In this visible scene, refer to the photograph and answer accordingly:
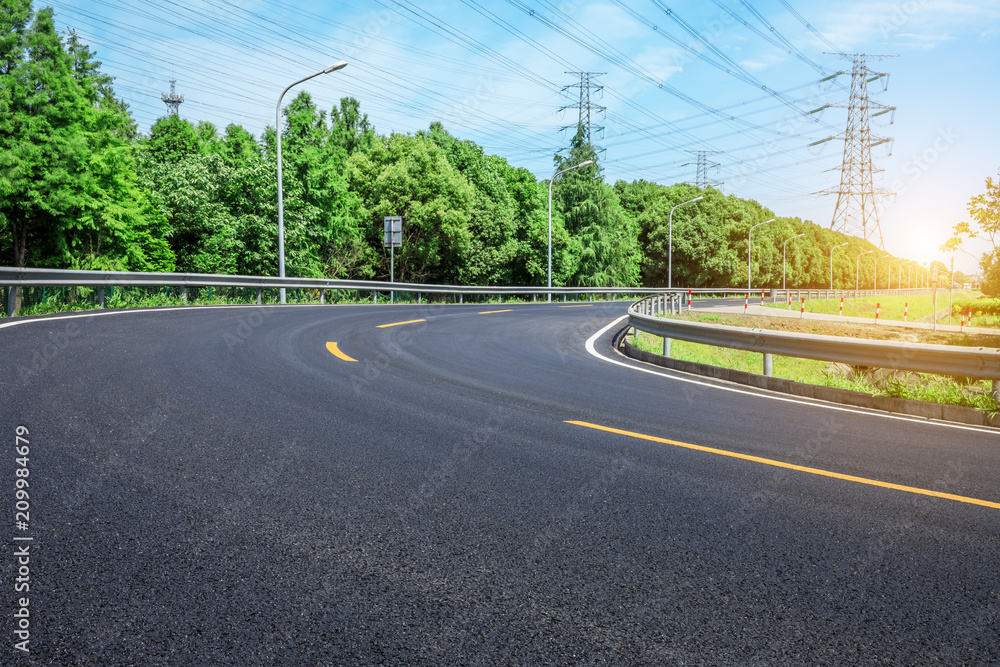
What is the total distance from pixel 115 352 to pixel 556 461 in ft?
22.7

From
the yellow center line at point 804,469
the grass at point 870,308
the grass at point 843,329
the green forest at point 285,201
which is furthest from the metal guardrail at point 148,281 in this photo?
the grass at point 870,308

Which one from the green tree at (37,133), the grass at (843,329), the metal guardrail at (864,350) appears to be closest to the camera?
the metal guardrail at (864,350)

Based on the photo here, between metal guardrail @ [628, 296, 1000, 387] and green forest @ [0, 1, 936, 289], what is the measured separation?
97.8ft

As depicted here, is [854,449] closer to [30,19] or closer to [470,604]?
[470,604]

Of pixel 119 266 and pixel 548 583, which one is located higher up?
pixel 119 266

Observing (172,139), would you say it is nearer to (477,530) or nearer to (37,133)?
(37,133)

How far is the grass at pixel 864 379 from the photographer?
8.29 metres

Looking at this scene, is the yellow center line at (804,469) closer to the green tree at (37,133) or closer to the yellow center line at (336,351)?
the yellow center line at (336,351)

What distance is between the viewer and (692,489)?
14.2 feet

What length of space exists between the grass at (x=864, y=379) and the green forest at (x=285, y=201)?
2309cm

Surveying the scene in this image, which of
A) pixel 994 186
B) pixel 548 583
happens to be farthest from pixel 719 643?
pixel 994 186

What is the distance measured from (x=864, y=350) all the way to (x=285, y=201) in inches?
1291

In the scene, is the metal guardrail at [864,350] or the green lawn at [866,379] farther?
the green lawn at [866,379]

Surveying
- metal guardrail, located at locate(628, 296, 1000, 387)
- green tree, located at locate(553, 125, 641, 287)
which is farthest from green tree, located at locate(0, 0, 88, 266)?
green tree, located at locate(553, 125, 641, 287)
